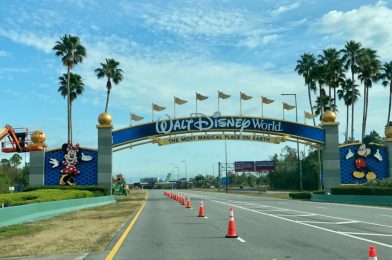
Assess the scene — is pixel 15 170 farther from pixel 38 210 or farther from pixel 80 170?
pixel 38 210

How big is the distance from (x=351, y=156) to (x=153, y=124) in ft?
64.5

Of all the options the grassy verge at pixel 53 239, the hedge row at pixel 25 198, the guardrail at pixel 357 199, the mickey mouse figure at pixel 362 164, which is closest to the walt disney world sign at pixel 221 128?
the mickey mouse figure at pixel 362 164

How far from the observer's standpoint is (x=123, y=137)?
4731 cm

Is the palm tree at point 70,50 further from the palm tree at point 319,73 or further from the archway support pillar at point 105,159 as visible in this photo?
the palm tree at point 319,73

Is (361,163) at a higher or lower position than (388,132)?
lower

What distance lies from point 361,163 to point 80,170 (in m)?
27.1

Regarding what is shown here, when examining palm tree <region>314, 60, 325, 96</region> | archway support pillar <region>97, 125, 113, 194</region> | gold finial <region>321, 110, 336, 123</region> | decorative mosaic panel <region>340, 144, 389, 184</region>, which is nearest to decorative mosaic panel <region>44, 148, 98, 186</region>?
archway support pillar <region>97, 125, 113, 194</region>

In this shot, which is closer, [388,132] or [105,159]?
[105,159]

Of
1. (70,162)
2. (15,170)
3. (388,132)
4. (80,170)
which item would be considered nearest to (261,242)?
(80,170)

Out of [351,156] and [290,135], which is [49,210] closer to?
[290,135]

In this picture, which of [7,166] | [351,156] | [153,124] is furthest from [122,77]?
[7,166]

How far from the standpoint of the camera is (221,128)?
48.9 metres

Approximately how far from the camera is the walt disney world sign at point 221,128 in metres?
48.0

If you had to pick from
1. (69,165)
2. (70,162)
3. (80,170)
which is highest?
(70,162)
